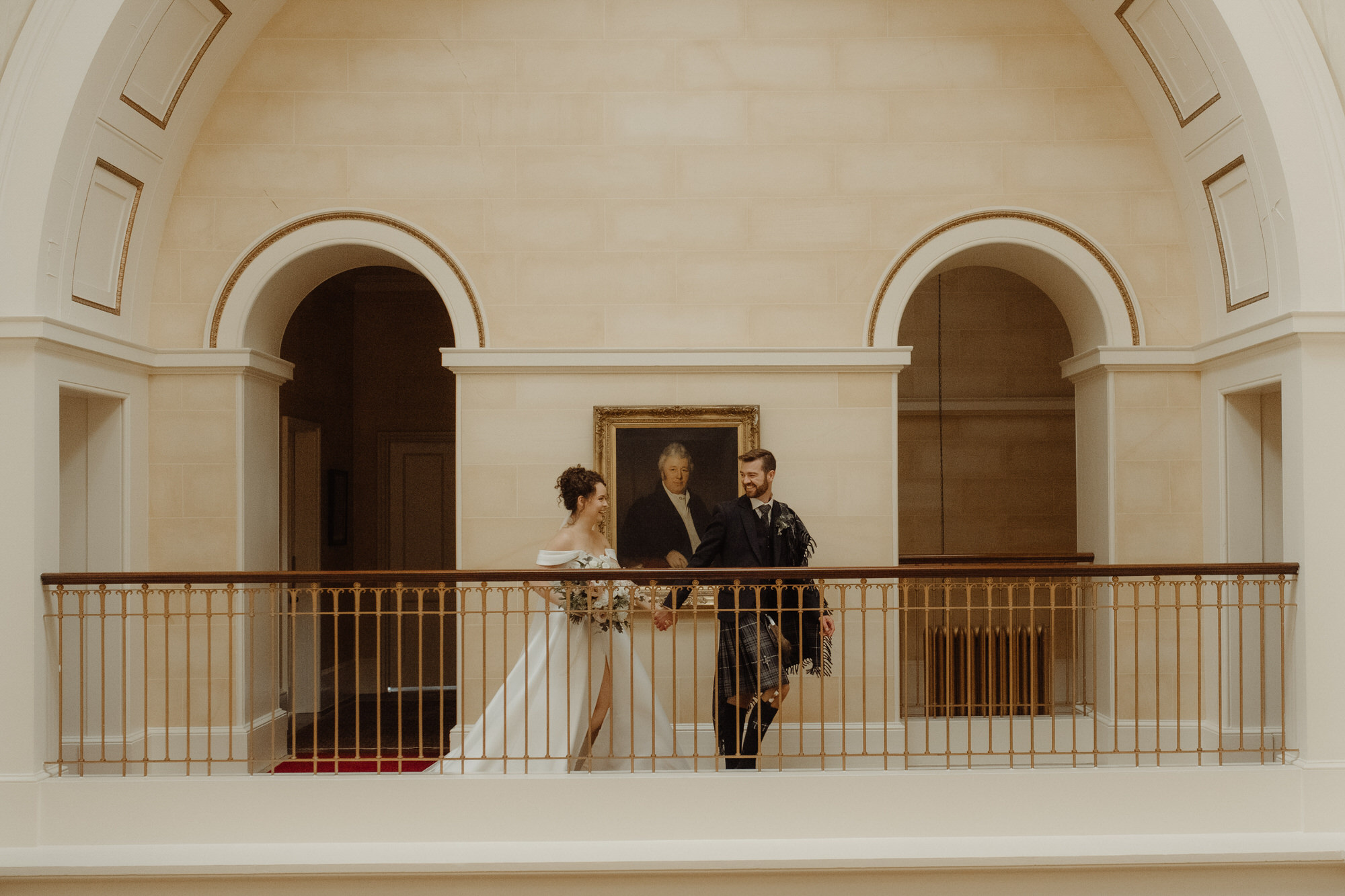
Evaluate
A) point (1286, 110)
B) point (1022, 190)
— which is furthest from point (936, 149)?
point (1286, 110)

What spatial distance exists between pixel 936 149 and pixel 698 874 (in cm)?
496

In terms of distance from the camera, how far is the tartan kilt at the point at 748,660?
5.77m

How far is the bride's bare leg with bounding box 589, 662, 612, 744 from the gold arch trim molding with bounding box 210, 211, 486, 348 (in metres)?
2.54

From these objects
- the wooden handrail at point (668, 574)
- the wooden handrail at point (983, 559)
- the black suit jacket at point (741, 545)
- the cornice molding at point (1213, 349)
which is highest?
the cornice molding at point (1213, 349)

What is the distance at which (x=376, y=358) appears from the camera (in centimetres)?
1109

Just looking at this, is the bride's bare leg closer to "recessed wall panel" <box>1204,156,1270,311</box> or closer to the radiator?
the radiator

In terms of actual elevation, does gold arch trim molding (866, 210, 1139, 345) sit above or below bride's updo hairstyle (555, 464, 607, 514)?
above

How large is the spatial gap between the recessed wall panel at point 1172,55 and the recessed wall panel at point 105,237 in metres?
6.58

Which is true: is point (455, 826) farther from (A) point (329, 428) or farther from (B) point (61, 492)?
(A) point (329, 428)

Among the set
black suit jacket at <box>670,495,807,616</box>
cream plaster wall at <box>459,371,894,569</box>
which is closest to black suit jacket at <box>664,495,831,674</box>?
black suit jacket at <box>670,495,807,616</box>

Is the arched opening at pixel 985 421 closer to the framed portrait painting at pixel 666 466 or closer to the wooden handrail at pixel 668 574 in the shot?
the framed portrait painting at pixel 666 466

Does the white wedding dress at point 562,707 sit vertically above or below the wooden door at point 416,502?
below

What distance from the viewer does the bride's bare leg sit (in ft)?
19.7

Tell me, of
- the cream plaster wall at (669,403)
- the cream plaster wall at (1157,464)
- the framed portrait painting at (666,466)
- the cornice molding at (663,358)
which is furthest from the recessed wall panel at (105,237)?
the cream plaster wall at (1157,464)
